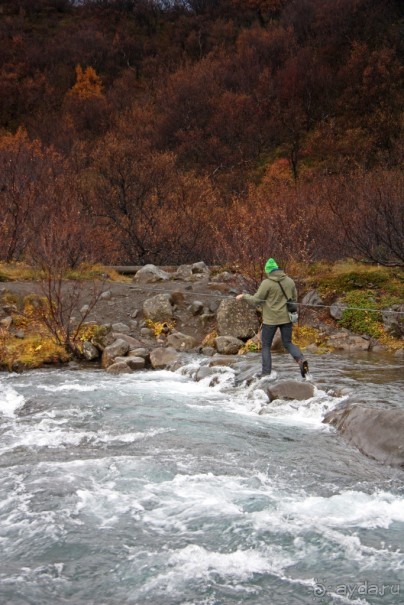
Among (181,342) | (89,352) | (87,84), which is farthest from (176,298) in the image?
(87,84)

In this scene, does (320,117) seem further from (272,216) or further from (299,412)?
(299,412)

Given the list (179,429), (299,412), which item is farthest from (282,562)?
(299,412)

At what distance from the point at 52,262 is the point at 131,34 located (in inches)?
2487

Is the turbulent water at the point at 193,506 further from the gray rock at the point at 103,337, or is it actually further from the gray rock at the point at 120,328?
the gray rock at the point at 120,328

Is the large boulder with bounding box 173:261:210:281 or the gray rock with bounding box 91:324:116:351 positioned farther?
the large boulder with bounding box 173:261:210:281

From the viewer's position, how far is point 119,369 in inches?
464

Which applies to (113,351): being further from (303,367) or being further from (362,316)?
(362,316)

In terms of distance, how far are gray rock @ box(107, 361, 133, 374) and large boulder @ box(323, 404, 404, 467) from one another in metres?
4.81

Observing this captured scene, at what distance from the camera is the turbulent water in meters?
4.42

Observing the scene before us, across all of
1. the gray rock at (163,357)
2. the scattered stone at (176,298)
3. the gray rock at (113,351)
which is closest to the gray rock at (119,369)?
the gray rock at (113,351)

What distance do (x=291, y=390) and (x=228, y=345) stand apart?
3.72 m

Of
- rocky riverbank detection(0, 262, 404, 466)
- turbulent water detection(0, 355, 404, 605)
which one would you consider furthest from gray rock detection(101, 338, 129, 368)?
turbulent water detection(0, 355, 404, 605)

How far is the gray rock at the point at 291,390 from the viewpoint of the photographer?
9.18 m

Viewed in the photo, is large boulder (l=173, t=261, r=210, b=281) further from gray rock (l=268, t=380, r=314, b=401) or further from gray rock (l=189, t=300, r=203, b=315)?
gray rock (l=268, t=380, r=314, b=401)
